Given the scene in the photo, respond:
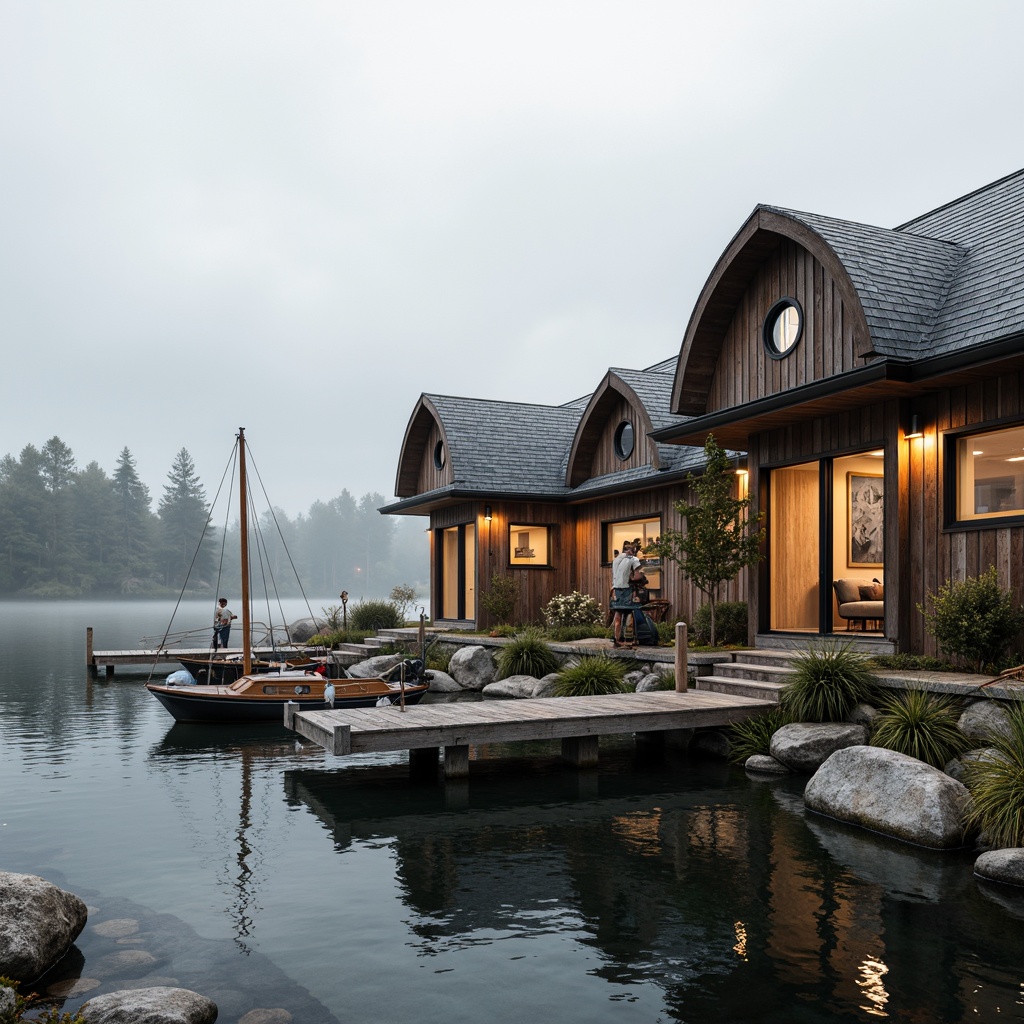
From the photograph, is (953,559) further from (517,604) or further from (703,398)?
(517,604)

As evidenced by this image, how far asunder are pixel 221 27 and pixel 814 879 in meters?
30.9

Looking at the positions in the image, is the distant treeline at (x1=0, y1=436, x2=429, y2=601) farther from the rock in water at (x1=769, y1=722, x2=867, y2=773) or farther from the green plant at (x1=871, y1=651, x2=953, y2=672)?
the rock in water at (x1=769, y1=722, x2=867, y2=773)

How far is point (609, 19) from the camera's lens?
86312 millimetres

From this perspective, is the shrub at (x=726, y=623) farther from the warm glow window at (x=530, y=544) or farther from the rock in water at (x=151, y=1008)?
the rock in water at (x=151, y=1008)

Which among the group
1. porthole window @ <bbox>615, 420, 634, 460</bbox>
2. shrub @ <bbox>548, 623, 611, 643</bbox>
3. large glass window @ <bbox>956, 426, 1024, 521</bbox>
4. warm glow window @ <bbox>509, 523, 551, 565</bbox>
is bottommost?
shrub @ <bbox>548, 623, 611, 643</bbox>

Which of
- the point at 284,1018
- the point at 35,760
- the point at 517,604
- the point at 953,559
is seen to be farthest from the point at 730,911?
the point at 517,604

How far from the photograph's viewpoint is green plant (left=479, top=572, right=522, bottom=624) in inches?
848

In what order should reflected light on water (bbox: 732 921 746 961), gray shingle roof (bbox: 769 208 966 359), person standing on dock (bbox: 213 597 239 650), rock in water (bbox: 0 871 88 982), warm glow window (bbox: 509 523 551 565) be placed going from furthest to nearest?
1. person standing on dock (bbox: 213 597 239 650)
2. warm glow window (bbox: 509 523 551 565)
3. gray shingle roof (bbox: 769 208 966 359)
4. reflected light on water (bbox: 732 921 746 961)
5. rock in water (bbox: 0 871 88 982)

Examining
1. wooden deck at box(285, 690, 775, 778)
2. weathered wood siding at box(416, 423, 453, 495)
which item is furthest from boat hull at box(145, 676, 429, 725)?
weathered wood siding at box(416, 423, 453, 495)

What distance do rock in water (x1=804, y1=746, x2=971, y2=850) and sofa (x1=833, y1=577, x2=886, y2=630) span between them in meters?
4.89

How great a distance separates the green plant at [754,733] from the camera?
36.1ft

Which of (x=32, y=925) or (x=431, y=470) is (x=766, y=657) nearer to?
(x=32, y=925)

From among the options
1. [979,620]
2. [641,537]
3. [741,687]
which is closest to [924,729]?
[979,620]

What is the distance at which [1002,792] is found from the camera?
7.37 meters
